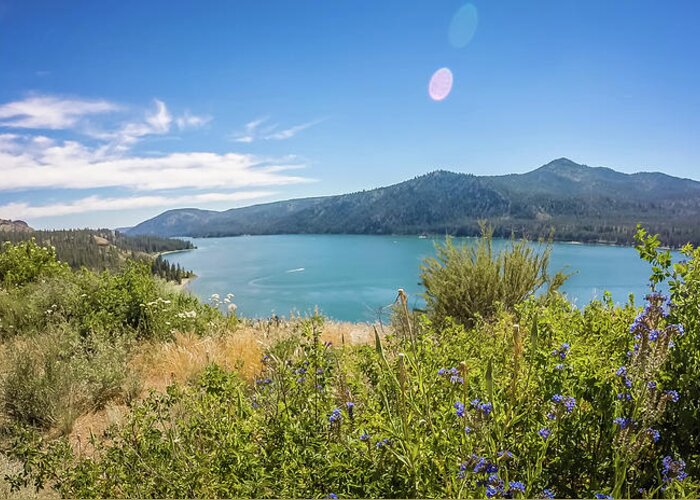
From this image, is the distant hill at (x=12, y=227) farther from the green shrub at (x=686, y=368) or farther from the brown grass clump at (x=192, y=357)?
the green shrub at (x=686, y=368)

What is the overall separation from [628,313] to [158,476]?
8.15 ft

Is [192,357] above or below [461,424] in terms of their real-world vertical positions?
below

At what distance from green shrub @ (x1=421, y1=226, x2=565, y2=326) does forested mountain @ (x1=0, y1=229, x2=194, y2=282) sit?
5432 centimetres

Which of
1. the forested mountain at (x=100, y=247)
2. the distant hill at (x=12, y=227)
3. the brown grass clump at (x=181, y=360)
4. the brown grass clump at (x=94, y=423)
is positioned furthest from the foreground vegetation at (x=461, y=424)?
the distant hill at (x=12, y=227)

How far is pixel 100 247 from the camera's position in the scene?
99.4 meters

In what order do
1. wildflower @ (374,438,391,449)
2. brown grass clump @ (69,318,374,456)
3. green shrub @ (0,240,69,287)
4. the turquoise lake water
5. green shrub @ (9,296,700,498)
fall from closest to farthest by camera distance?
green shrub @ (9,296,700,498)
wildflower @ (374,438,391,449)
brown grass clump @ (69,318,374,456)
green shrub @ (0,240,69,287)
the turquoise lake water

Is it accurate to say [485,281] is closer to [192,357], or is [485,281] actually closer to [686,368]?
[192,357]

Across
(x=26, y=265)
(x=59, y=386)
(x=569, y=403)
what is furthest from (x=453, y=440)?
(x=26, y=265)

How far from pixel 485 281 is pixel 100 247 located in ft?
367

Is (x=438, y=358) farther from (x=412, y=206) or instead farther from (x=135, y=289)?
(x=412, y=206)

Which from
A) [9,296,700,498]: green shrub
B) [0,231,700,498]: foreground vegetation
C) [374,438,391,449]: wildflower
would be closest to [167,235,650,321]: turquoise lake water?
[0,231,700,498]: foreground vegetation

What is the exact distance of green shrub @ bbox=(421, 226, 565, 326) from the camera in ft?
18.4

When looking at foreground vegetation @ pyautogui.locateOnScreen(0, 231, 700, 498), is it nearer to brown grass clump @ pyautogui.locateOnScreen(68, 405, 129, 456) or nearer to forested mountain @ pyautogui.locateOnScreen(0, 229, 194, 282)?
brown grass clump @ pyautogui.locateOnScreen(68, 405, 129, 456)

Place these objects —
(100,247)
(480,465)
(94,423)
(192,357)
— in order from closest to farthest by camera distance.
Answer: (480,465), (94,423), (192,357), (100,247)
